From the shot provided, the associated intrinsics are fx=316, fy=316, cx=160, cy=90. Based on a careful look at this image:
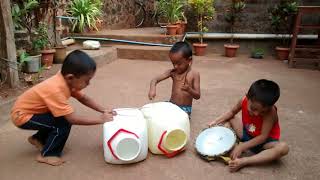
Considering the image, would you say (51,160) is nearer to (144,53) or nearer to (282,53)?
(144,53)

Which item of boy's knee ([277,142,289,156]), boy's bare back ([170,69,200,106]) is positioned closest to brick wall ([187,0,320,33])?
boy's bare back ([170,69,200,106])

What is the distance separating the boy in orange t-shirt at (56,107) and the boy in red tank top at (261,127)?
0.96 meters

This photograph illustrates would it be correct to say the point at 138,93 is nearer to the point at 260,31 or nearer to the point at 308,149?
the point at 308,149

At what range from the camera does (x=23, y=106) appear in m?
2.17

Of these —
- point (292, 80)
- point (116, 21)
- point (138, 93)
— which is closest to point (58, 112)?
point (138, 93)

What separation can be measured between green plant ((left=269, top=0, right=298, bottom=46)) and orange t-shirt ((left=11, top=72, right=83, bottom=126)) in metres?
5.29

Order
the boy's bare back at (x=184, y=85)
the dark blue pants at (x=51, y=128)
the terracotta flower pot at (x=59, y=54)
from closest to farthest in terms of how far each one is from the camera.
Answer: the dark blue pants at (x=51, y=128)
the boy's bare back at (x=184, y=85)
the terracotta flower pot at (x=59, y=54)

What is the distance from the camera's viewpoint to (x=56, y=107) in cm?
206

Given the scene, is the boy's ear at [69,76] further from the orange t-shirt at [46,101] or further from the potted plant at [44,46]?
the potted plant at [44,46]

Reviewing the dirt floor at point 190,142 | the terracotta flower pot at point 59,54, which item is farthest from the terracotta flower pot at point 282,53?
the terracotta flower pot at point 59,54

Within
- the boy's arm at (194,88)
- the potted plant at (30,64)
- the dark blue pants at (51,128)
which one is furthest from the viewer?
the potted plant at (30,64)

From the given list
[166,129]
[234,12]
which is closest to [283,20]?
[234,12]

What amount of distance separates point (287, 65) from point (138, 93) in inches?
130

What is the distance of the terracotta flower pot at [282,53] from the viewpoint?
20.6ft
